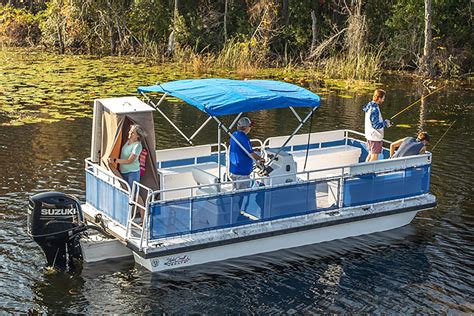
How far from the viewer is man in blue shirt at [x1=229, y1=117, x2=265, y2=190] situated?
1266 centimetres

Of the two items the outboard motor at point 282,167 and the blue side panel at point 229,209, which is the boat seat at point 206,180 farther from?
the outboard motor at point 282,167

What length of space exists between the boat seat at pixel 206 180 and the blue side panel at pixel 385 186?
2.27m

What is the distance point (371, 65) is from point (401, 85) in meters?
1.42

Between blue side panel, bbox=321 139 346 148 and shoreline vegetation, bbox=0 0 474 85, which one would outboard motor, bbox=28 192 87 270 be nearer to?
blue side panel, bbox=321 139 346 148

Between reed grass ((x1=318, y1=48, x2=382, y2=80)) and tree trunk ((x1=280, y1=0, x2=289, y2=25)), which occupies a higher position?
tree trunk ((x1=280, y1=0, x2=289, y2=25))

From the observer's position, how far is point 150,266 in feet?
39.2

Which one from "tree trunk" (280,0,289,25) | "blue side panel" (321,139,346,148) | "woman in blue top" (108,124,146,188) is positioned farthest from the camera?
"tree trunk" (280,0,289,25)

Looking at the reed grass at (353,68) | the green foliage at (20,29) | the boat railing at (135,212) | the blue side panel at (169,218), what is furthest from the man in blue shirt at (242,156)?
the green foliage at (20,29)

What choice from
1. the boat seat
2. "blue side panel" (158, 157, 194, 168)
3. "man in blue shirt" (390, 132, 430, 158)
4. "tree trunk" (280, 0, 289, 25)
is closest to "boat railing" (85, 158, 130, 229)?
the boat seat

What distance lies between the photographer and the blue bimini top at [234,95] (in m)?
12.3

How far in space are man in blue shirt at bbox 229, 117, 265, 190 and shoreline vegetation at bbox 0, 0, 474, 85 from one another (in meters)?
18.9

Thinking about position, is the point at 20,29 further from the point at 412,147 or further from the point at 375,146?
the point at 412,147

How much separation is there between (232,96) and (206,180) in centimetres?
154

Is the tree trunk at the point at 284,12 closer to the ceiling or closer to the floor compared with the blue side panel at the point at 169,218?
closer to the ceiling
